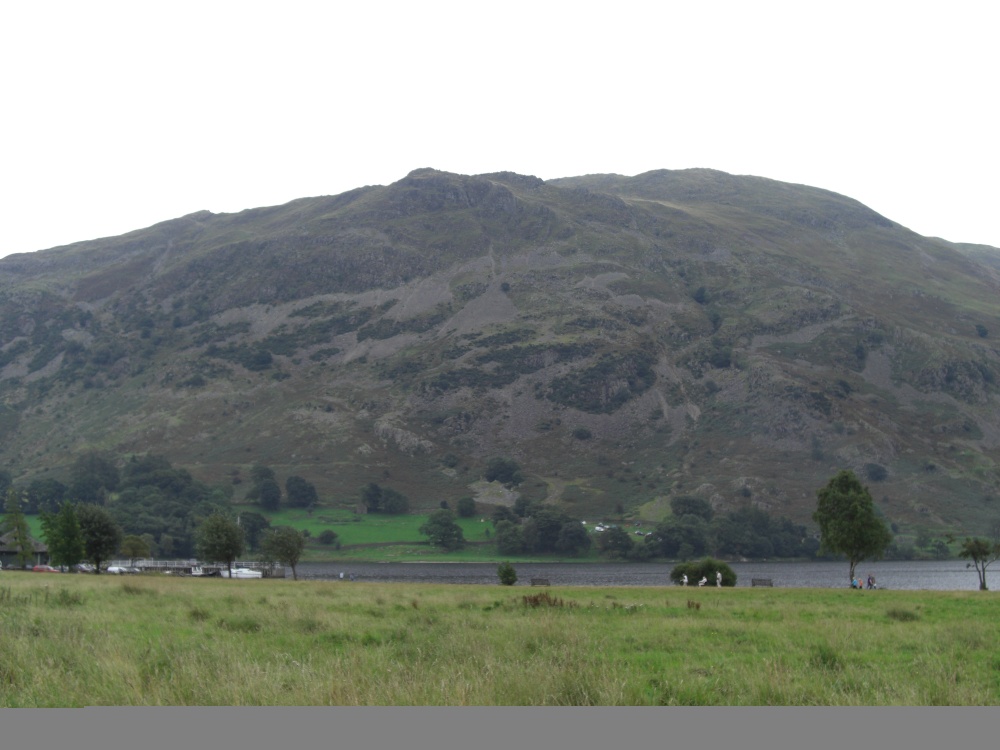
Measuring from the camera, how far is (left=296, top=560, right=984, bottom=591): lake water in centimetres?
11077

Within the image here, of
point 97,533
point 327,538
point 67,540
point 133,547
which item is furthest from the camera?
point 327,538

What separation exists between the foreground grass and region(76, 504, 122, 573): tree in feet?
188

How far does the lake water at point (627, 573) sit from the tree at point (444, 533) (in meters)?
11.5

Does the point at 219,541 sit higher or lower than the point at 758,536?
higher

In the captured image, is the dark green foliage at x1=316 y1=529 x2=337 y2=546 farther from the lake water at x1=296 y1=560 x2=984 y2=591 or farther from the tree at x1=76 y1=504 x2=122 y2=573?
the tree at x1=76 y1=504 x2=122 y2=573

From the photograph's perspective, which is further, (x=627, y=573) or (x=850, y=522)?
(x=627, y=573)

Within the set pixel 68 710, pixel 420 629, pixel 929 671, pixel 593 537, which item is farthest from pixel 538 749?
pixel 593 537

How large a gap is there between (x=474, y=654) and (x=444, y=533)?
536 feet

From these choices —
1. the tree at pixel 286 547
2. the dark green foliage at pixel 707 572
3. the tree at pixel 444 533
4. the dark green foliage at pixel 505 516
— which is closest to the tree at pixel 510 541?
the tree at pixel 444 533

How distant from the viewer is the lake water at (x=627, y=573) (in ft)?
363

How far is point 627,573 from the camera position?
131m

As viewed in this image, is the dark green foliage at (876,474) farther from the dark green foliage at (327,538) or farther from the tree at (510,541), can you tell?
the dark green foliage at (327,538)

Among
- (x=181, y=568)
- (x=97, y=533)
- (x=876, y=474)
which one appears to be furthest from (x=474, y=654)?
(x=876, y=474)

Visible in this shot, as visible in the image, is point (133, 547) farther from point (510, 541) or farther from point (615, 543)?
point (615, 543)
